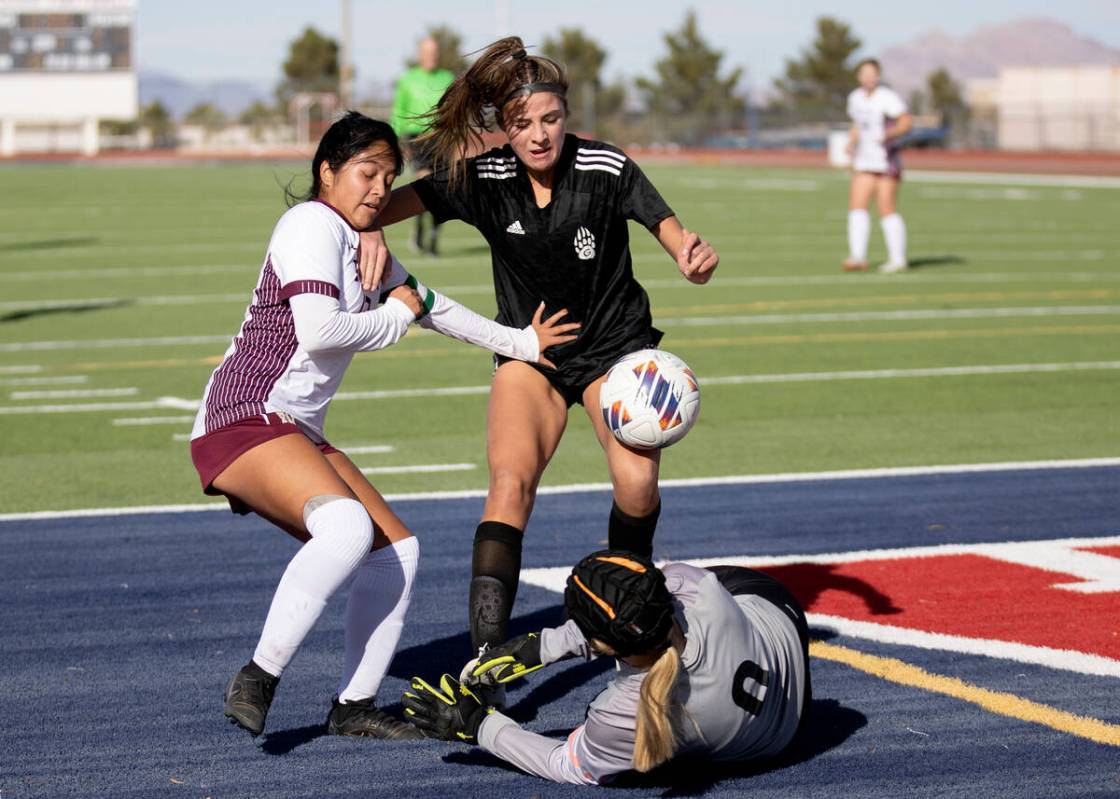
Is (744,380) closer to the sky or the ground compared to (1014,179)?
closer to the ground

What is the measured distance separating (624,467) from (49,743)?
2.16 metres

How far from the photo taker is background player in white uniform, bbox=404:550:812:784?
14.8 feet

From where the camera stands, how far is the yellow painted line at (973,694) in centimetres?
536

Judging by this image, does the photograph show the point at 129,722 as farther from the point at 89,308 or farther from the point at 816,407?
the point at 89,308

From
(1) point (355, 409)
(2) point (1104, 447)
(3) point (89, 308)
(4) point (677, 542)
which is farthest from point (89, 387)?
(2) point (1104, 447)

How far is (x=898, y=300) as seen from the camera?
700 inches

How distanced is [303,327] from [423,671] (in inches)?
65.5

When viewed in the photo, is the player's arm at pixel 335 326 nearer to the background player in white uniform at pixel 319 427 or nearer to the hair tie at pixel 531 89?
the background player in white uniform at pixel 319 427

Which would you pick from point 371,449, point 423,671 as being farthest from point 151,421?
point 423,671

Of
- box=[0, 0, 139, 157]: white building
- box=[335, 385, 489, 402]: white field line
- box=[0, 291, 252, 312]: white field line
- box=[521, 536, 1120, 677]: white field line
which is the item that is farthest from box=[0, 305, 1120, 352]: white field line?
box=[0, 0, 139, 157]: white building

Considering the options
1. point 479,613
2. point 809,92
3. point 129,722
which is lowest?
point 129,722

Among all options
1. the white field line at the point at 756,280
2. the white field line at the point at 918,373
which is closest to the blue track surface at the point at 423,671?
the white field line at the point at 918,373

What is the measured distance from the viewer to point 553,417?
6.00m

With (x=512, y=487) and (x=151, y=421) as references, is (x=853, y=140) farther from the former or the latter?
(x=512, y=487)
